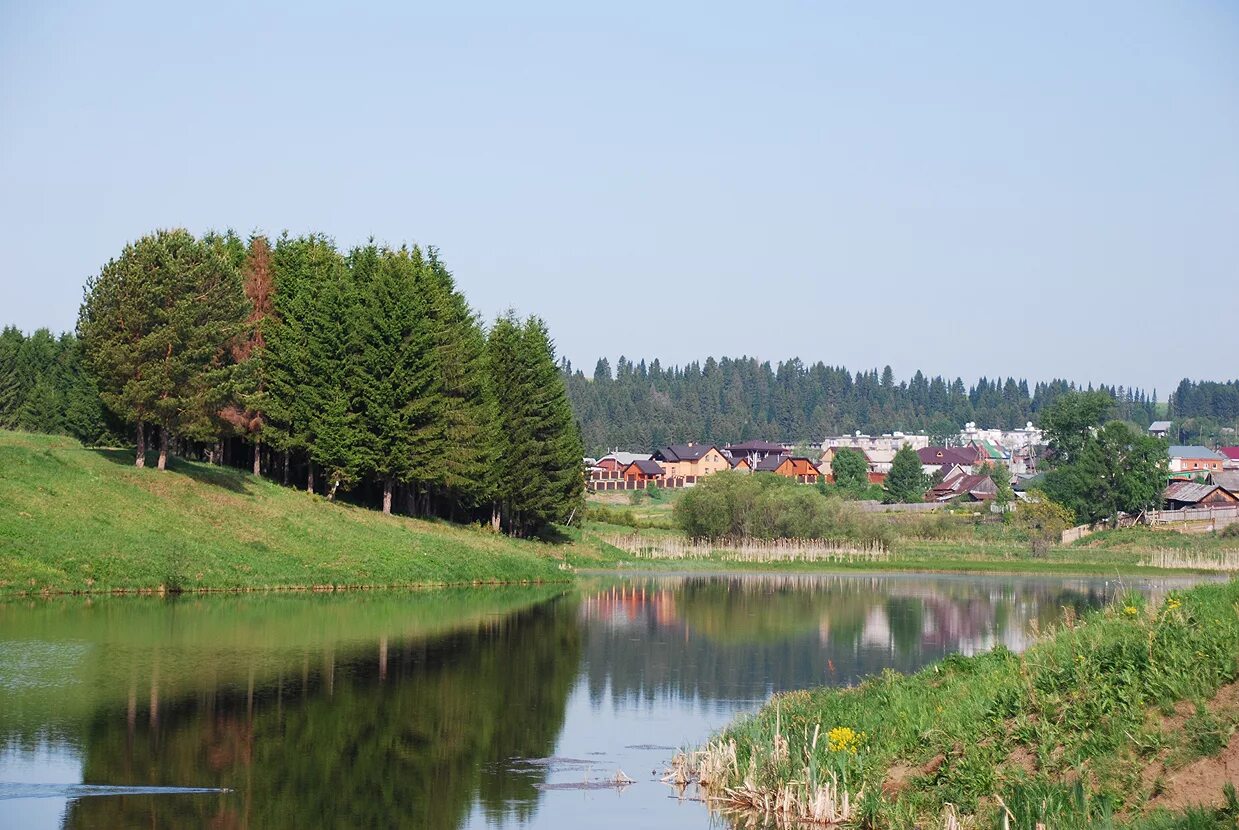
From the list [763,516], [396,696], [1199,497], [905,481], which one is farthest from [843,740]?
[905,481]

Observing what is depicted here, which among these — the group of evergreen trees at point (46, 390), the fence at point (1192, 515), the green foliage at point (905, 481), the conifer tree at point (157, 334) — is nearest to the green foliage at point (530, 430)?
the conifer tree at point (157, 334)

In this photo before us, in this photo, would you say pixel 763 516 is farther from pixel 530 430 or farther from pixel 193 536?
pixel 193 536

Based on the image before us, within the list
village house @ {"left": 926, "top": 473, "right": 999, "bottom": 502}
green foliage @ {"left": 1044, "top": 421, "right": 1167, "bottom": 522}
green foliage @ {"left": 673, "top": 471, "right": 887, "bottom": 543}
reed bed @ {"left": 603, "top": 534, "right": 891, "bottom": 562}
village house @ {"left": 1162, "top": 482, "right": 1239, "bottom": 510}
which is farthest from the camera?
village house @ {"left": 926, "top": 473, "right": 999, "bottom": 502}

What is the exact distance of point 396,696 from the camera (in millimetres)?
33500

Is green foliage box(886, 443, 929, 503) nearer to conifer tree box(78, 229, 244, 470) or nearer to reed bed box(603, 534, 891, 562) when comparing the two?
reed bed box(603, 534, 891, 562)

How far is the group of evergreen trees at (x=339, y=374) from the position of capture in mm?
62344

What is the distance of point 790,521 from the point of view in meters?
95.4

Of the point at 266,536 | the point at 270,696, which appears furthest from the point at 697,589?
the point at 270,696

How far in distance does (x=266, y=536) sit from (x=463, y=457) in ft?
52.1

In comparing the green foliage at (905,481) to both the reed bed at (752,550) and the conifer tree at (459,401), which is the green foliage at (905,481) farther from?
the conifer tree at (459,401)

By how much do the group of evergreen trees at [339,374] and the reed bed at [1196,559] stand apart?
123ft

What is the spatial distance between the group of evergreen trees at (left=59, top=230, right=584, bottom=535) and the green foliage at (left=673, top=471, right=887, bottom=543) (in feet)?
39.4

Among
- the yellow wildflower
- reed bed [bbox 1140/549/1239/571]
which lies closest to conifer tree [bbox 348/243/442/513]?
reed bed [bbox 1140/549/1239/571]

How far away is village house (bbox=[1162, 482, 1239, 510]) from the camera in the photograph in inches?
5157
